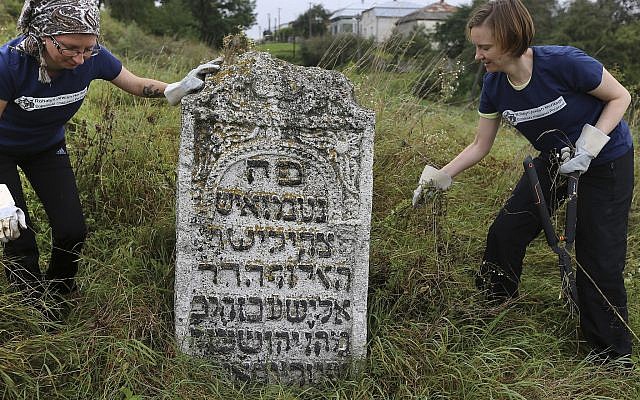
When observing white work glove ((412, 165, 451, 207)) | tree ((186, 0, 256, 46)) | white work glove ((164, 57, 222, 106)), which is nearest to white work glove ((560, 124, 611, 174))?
white work glove ((412, 165, 451, 207))

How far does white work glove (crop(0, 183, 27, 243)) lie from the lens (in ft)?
6.66

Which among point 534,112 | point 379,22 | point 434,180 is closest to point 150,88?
point 434,180

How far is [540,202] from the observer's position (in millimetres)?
2564

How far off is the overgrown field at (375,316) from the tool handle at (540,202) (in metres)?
0.44

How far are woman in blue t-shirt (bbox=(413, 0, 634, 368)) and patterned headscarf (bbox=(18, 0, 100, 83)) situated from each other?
157 cm

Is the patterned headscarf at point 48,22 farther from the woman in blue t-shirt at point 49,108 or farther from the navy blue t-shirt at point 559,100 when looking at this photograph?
the navy blue t-shirt at point 559,100

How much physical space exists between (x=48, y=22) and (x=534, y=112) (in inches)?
78.7

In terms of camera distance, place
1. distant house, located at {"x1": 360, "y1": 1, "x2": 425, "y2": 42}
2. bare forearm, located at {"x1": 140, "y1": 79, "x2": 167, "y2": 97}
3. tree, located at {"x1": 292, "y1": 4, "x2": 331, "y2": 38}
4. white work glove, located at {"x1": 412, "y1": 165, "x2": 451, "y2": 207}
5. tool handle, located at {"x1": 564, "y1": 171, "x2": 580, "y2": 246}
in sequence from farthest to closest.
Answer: tree, located at {"x1": 292, "y1": 4, "x2": 331, "y2": 38}
distant house, located at {"x1": 360, "y1": 1, "x2": 425, "y2": 42}
white work glove, located at {"x1": 412, "y1": 165, "x2": 451, "y2": 207}
bare forearm, located at {"x1": 140, "y1": 79, "x2": 167, "y2": 97}
tool handle, located at {"x1": 564, "y1": 171, "x2": 580, "y2": 246}

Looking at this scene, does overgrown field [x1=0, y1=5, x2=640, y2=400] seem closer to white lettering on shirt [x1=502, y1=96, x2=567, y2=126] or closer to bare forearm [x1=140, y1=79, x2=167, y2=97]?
white lettering on shirt [x1=502, y1=96, x2=567, y2=126]

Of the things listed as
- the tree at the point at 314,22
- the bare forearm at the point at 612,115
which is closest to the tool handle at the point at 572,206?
A: the bare forearm at the point at 612,115

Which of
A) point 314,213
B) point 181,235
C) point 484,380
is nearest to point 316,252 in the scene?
point 314,213

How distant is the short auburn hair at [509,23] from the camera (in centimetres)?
237

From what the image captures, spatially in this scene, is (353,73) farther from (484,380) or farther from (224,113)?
(484,380)

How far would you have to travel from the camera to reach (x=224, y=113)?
7.40ft
